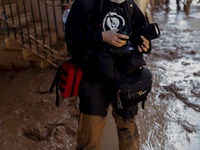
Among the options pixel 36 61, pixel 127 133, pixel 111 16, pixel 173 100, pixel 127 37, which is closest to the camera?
pixel 127 37

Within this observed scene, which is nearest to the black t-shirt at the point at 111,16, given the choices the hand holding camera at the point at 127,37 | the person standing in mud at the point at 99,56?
the person standing in mud at the point at 99,56

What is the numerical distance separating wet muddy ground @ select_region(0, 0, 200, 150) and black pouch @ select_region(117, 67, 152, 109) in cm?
97

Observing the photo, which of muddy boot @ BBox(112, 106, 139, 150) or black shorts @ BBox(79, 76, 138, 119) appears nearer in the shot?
black shorts @ BBox(79, 76, 138, 119)

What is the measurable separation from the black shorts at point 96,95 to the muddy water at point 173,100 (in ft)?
3.38

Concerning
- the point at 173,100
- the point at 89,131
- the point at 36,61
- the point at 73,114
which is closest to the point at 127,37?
the point at 89,131

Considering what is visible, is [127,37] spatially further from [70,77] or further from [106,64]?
[70,77]

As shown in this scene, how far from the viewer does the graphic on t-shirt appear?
5.00ft

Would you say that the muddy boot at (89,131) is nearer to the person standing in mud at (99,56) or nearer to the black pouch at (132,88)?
the person standing in mud at (99,56)

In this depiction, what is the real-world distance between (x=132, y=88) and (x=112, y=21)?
1.75 ft

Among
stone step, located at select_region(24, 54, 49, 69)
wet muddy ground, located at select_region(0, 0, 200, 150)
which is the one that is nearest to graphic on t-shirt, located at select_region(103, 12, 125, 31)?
wet muddy ground, located at select_region(0, 0, 200, 150)

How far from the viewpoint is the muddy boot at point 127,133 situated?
65.1 inches

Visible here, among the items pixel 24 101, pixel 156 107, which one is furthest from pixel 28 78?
pixel 156 107

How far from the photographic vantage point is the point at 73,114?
282 centimetres

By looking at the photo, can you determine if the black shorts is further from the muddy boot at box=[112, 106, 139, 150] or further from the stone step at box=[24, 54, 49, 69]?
the stone step at box=[24, 54, 49, 69]
